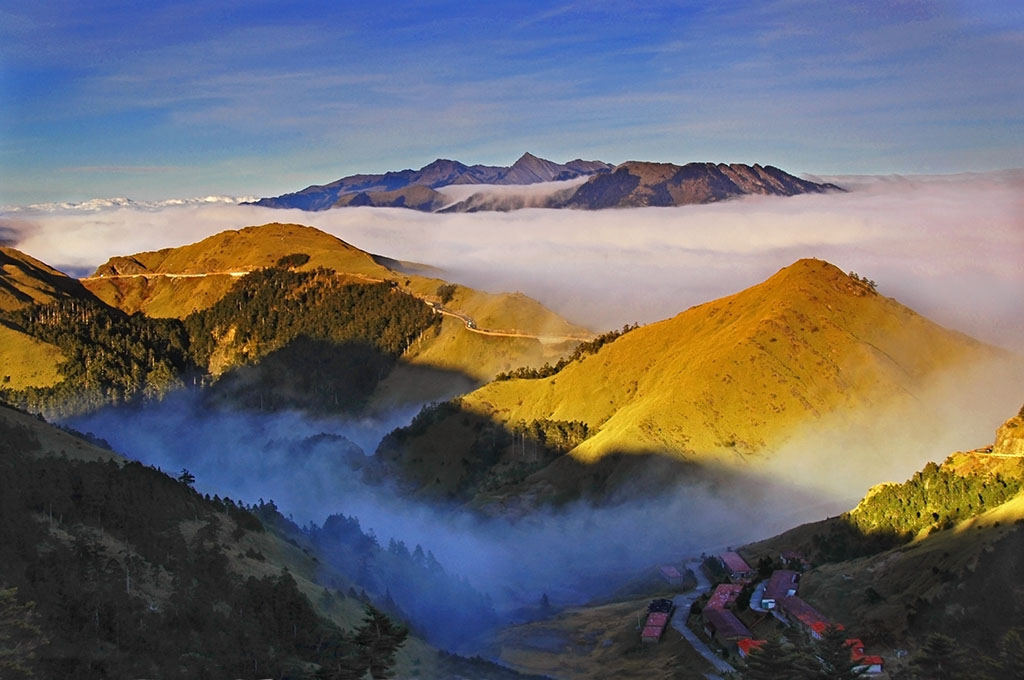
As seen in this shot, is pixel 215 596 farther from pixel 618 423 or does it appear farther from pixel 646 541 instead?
pixel 618 423

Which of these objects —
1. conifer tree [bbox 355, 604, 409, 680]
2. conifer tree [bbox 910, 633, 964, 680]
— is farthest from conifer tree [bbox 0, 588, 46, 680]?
conifer tree [bbox 910, 633, 964, 680]

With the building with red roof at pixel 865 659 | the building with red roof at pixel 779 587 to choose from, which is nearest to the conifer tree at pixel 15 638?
the building with red roof at pixel 865 659

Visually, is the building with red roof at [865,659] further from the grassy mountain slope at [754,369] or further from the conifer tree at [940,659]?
the grassy mountain slope at [754,369]

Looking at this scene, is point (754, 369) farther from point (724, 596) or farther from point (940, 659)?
point (940, 659)

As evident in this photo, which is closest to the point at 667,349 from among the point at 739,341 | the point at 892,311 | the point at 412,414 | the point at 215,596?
the point at 739,341

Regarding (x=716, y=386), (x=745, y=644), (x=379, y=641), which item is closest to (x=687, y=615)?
(x=745, y=644)

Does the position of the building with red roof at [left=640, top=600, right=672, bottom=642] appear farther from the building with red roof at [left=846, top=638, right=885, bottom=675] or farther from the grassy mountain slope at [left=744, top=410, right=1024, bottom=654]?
the building with red roof at [left=846, top=638, right=885, bottom=675]
